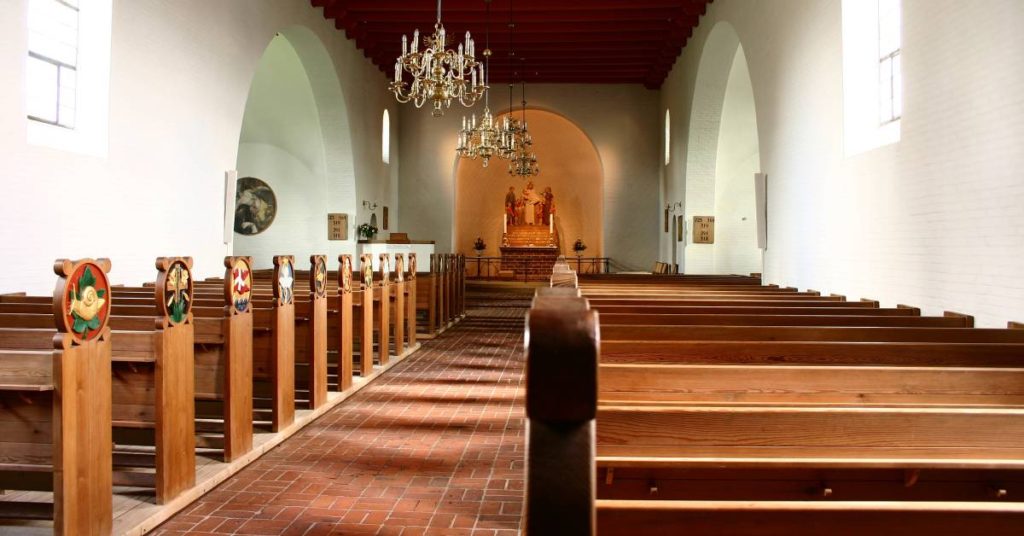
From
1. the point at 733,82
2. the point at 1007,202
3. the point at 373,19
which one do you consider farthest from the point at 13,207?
the point at 733,82

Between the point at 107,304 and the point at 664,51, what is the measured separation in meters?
14.8

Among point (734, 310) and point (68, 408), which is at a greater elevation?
point (734, 310)

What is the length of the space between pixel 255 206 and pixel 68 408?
15940 millimetres

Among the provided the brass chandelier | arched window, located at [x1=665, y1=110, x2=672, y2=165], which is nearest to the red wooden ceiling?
arched window, located at [x1=665, y1=110, x2=672, y2=165]

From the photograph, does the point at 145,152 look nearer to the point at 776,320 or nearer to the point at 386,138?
the point at 776,320

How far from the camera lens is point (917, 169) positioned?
224 inches

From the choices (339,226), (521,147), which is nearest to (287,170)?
(339,226)

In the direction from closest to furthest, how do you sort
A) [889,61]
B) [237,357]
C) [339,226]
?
[237,357], [889,61], [339,226]

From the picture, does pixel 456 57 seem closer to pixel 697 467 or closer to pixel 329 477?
pixel 329 477

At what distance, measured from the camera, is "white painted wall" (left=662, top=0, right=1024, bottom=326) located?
4586mm

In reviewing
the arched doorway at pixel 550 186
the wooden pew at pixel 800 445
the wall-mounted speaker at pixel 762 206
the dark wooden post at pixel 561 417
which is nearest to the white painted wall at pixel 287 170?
the arched doorway at pixel 550 186

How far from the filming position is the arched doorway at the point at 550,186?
2259cm

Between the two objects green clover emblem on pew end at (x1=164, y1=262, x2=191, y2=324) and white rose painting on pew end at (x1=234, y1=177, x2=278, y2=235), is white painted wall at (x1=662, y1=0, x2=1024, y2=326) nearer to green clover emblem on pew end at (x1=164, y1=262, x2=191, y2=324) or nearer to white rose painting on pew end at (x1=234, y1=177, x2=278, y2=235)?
green clover emblem on pew end at (x1=164, y1=262, x2=191, y2=324)

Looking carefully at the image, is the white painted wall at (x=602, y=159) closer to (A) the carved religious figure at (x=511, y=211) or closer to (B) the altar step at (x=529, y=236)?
(B) the altar step at (x=529, y=236)
